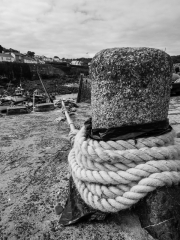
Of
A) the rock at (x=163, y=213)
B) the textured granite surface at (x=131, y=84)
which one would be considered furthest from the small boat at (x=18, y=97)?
the rock at (x=163, y=213)

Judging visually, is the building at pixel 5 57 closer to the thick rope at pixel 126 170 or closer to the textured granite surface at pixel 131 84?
the textured granite surface at pixel 131 84

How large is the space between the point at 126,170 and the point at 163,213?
336 mm

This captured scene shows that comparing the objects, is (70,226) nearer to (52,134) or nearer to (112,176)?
(112,176)

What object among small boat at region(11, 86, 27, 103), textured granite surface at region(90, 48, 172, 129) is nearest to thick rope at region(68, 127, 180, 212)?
textured granite surface at region(90, 48, 172, 129)

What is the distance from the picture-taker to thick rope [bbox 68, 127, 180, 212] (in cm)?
123

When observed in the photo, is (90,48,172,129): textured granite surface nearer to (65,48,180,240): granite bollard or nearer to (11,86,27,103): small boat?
(65,48,180,240): granite bollard

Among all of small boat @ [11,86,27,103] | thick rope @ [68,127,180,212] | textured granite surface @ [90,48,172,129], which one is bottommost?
small boat @ [11,86,27,103]

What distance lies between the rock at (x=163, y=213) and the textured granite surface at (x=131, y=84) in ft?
1.69

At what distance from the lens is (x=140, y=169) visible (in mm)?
1245

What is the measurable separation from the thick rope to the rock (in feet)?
0.18

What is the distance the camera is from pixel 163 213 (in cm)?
116

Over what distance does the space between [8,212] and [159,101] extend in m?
1.51

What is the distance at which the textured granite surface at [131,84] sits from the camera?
131cm

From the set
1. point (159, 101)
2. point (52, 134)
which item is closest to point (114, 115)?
point (159, 101)
